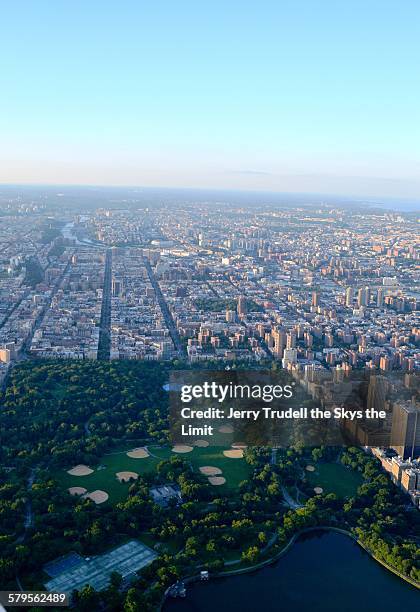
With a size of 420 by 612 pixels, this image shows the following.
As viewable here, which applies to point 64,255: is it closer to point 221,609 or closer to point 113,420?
point 113,420

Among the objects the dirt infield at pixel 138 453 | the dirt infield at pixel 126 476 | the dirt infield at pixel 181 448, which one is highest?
the dirt infield at pixel 181 448

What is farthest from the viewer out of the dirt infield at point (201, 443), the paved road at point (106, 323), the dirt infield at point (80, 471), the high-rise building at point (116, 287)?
the high-rise building at point (116, 287)

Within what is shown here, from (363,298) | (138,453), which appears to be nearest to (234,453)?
(138,453)

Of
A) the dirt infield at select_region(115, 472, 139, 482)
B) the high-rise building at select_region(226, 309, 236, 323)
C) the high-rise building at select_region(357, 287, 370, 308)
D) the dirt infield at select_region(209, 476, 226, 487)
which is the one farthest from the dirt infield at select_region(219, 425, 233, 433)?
the high-rise building at select_region(357, 287, 370, 308)

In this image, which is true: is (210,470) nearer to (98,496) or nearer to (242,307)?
(98,496)

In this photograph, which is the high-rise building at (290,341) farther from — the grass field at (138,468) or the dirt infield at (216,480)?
the dirt infield at (216,480)

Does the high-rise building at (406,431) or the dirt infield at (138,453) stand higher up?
the high-rise building at (406,431)

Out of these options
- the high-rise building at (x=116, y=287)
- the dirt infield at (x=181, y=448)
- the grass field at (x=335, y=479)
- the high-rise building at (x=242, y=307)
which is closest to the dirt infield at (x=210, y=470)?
the dirt infield at (x=181, y=448)
